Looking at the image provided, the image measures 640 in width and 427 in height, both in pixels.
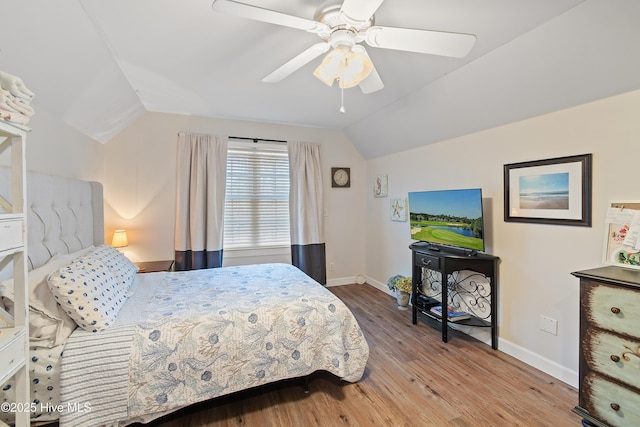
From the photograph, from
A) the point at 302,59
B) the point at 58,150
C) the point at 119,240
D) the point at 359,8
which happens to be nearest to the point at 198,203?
the point at 119,240

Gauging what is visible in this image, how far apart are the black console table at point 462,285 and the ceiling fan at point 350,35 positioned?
5.76 feet

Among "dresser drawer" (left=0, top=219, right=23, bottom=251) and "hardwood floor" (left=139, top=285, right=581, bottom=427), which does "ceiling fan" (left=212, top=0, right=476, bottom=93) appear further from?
"hardwood floor" (left=139, top=285, right=581, bottom=427)

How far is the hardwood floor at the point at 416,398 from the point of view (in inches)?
67.2

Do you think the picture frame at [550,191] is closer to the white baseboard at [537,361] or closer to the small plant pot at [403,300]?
the white baseboard at [537,361]

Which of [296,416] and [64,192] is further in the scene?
[64,192]

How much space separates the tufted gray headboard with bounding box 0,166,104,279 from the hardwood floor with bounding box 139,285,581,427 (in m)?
1.41

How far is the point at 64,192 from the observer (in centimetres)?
218

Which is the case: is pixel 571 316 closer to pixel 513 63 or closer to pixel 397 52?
pixel 513 63

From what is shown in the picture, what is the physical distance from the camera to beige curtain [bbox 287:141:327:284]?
4.00 meters

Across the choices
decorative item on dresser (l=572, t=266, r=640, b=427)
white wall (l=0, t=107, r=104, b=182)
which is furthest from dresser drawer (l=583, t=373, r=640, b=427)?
white wall (l=0, t=107, r=104, b=182)

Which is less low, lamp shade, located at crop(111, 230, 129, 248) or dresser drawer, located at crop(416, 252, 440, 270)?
lamp shade, located at crop(111, 230, 129, 248)

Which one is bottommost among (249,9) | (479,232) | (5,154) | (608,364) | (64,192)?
(608,364)

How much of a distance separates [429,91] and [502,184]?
110 cm

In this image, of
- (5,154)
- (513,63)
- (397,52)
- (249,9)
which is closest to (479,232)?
(513,63)
